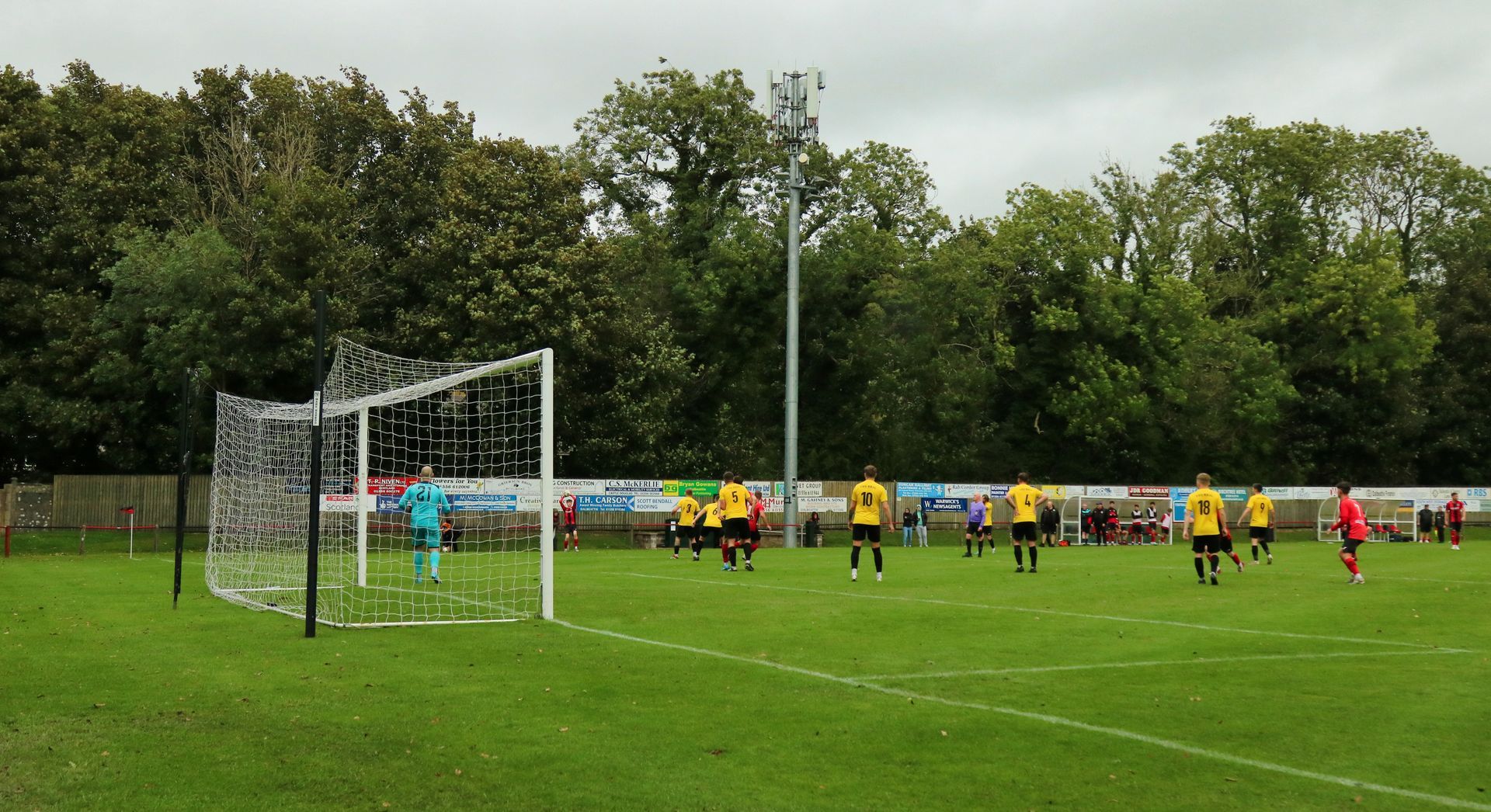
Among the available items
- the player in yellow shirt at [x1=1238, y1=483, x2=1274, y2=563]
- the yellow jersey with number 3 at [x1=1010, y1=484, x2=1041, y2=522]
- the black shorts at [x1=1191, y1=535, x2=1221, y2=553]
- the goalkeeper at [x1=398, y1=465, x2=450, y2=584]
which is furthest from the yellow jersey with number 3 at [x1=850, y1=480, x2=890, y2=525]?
the player in yellow shirt at [x1=1238, y1=483, x2=1274, y2=563]

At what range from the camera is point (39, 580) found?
21.9m

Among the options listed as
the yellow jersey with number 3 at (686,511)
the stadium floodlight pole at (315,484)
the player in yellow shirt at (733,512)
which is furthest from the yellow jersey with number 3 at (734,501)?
the stadium floodlight pole at (315,484)

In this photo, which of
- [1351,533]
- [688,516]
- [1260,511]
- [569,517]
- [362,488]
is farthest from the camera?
[569,517]

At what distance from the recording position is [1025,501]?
24219 millimetres

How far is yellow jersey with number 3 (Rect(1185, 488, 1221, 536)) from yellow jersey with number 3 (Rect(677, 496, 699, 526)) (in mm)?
12067

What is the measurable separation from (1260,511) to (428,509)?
59.1 feet

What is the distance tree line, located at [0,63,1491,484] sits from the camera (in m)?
39.3

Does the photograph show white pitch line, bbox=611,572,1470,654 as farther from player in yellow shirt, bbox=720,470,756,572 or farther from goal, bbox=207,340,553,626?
goal, bbox=207,340,553,626

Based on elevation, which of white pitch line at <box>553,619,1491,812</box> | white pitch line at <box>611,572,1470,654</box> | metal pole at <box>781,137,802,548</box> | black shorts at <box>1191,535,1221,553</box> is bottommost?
white pitch line at <box>611,572,1470,654</box>

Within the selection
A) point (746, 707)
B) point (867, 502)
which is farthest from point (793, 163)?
point (746, 707)

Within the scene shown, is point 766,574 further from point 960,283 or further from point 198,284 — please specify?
point 960,283

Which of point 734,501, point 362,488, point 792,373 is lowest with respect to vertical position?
point 734,501

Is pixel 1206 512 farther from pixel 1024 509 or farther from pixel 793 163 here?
pixel 793 163

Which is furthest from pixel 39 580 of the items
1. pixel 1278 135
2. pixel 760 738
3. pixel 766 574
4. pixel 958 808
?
pixel 1278 135
